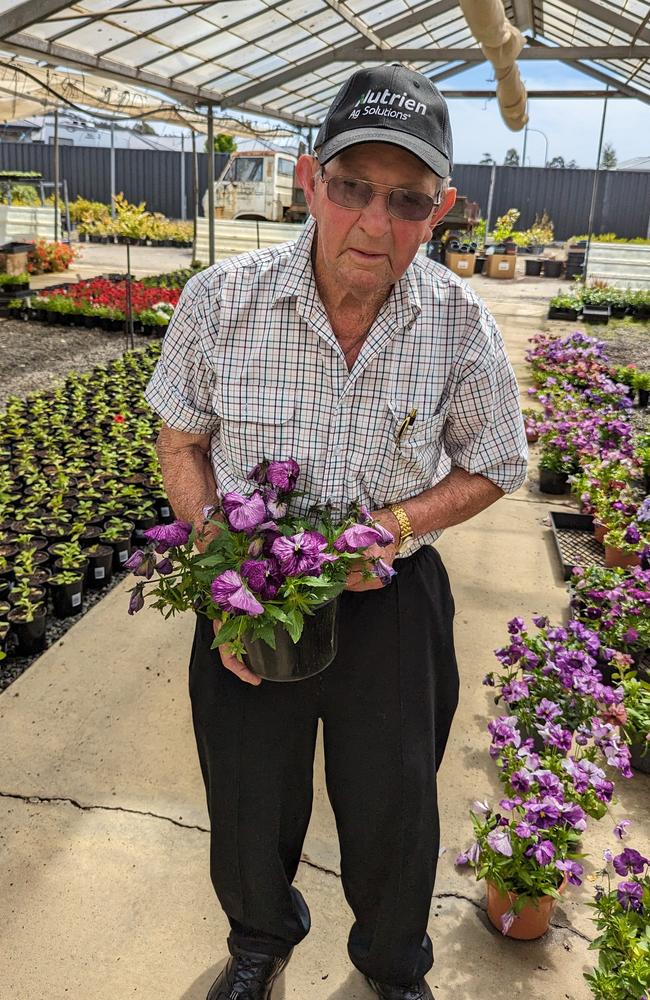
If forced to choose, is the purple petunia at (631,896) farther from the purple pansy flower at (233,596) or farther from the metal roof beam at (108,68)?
the metal roof beam at (108,68)

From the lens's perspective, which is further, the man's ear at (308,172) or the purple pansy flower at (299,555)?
the man's ear at (308,172)

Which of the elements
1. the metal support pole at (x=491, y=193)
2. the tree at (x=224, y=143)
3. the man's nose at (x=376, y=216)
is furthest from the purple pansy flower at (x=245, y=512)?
the metal support pole at (x=491, y=193)

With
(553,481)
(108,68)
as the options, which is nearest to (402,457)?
(553,481)

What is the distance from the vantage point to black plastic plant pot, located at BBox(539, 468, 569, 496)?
4.85 metres

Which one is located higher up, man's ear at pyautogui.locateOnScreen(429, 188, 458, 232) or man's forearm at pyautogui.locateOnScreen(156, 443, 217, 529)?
man's ear at pyautogui.locateOnScreen(429, 188, 458, 232)

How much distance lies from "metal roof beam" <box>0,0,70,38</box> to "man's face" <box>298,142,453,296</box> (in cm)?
593

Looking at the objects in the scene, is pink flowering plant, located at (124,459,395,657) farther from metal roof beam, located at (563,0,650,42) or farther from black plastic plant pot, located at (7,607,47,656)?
metal roof beam, located at (563,0,650,42)

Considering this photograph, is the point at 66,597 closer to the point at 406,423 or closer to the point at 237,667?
the point at 237,667

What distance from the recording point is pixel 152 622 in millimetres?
3232

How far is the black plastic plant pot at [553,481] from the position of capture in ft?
15.9

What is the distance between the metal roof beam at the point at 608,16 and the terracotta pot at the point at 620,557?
739cm

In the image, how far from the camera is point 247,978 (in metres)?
1.61

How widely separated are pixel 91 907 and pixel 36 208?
54.1 feet

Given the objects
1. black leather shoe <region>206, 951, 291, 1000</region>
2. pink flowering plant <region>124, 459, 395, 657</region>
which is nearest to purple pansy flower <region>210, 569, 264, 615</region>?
pink flowering plant <region>124, 459, 395, 657</region>
